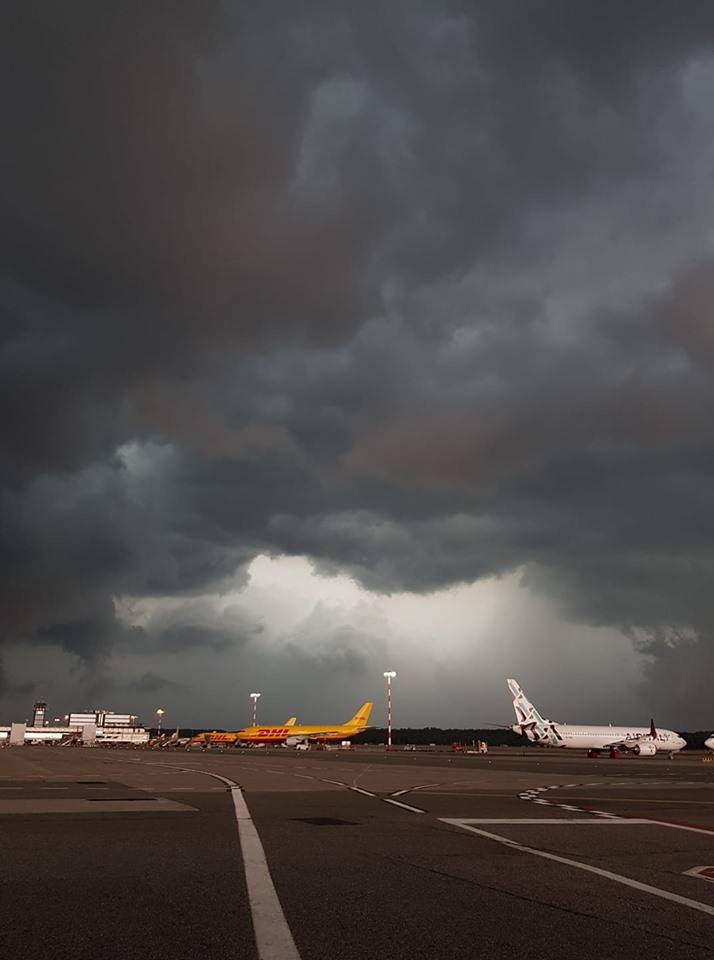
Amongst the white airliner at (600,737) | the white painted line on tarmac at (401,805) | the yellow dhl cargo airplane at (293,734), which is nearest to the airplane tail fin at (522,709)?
the white airliner at (600,737)

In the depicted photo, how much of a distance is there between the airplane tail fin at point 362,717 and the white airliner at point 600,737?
57.5 metres

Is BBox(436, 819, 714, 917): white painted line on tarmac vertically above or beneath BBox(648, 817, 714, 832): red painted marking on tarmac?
above

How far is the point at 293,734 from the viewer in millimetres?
147875

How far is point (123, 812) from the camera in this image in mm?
20672

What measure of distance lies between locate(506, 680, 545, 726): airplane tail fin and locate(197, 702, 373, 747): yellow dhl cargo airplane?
41.8 metres

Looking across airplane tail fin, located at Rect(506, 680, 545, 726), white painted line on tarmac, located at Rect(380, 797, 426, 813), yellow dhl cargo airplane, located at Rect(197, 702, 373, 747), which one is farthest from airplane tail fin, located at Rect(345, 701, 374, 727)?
white painted line on tarmac, located at Rect(380, 797, 426, 813)

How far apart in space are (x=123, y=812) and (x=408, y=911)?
1357 centimetres

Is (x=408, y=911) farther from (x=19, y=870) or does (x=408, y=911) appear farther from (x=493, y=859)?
(x=19, y=870)

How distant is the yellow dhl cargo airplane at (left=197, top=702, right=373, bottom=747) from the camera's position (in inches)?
5822

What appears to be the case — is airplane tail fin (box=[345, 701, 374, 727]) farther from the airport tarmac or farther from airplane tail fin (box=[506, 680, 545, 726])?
the airport tarmac

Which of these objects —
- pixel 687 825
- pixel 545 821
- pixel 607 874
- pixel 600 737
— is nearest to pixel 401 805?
pixel 545 821

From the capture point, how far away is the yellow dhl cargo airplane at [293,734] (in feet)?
485

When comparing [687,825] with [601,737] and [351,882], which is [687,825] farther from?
[601,737]

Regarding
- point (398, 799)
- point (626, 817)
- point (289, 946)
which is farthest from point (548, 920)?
point (398, 799)
